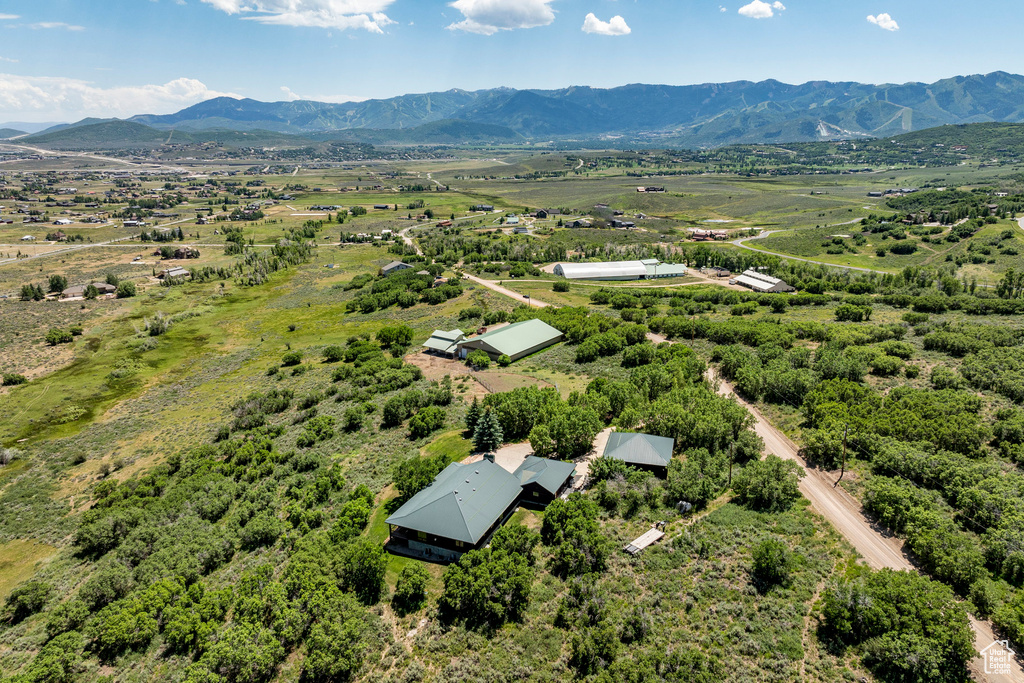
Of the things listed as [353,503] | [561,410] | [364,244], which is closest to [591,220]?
[364,244]

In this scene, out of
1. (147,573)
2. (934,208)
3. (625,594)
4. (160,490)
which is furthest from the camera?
(934,208)

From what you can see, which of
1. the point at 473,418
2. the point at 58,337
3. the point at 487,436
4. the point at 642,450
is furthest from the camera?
the point at 58,337

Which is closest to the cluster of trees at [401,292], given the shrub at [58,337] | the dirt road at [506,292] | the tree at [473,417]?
the dirt road at [506,292]

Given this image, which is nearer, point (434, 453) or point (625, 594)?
point (625, 594)

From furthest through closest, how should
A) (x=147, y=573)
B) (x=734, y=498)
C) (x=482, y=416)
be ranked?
(x=482, y=416)
(x=734, y=498)
(x=147, y=573)

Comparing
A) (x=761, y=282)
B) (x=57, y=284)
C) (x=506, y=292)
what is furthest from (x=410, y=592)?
(x=57, y=284)

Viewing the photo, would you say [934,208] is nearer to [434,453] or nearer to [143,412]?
[434,453]

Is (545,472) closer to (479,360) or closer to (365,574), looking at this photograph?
(365,574)
